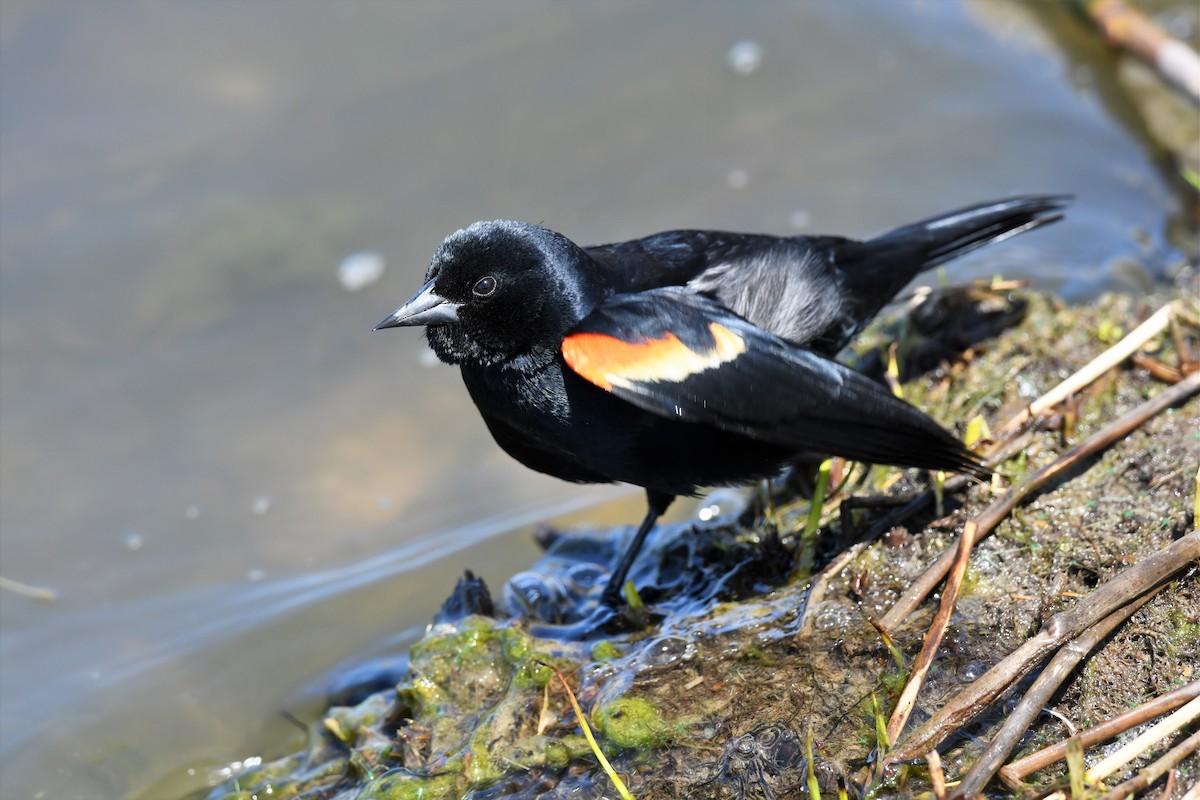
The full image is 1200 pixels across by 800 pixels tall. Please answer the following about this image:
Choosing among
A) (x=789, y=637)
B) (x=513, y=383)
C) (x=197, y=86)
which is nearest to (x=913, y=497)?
(x=789, y=637)

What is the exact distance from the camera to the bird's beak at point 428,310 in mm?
3658

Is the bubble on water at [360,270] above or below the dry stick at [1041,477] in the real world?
above

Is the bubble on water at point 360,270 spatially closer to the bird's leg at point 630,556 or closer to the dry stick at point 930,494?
the bird's leg at point 630,556

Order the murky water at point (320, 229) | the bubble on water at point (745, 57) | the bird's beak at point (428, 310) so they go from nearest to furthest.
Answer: the bird's beak at point (428, 310)
the murky water at point (320, 229)
the bubble on water at point (745, 57)

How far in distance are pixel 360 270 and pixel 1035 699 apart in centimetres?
497

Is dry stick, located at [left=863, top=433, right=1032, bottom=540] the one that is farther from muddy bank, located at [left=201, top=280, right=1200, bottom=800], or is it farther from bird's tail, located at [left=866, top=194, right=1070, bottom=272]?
bird's tail, located at [left=866, top=194, right=1070, bottom=272]

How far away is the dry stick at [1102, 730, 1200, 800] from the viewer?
2398mm

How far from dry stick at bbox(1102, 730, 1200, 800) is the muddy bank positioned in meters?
0.06

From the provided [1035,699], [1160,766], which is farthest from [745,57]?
[1160,766]

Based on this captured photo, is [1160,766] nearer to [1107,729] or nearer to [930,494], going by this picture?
[1107,729]

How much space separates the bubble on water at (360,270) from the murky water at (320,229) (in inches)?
2.8

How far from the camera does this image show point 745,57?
7.86 meters

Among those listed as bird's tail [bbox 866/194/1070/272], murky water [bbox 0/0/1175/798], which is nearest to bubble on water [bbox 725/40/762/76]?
murky water [bbox 0/0/1175/798]

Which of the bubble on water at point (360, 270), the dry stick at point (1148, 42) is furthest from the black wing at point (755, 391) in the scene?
the dry stick at point (1148, 42)
